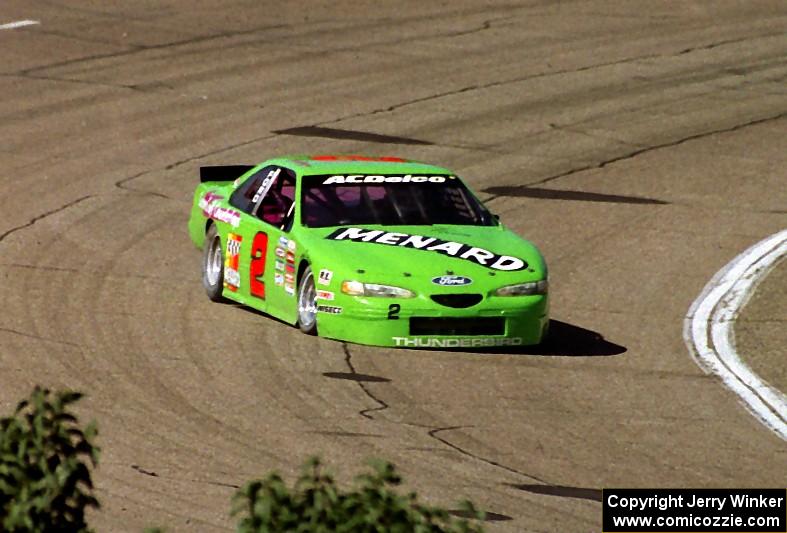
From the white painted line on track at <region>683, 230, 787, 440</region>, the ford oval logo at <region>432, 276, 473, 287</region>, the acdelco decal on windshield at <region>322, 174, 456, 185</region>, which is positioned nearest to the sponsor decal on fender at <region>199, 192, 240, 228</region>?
the acdelco decal on windshield at <region>322, 174, 456, 185</region>

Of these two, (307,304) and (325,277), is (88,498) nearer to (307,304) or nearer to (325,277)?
(325,277)

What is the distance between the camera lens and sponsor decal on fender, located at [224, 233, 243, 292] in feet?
46.6

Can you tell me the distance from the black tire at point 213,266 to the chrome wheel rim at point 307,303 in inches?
58.8

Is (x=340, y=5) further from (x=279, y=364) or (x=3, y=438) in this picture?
(x=3, y=438)

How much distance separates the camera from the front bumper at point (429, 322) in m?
12.5

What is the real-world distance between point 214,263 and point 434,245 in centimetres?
242

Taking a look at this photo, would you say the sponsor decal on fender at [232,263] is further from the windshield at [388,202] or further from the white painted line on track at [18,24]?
the white painted line on track at [18,24]

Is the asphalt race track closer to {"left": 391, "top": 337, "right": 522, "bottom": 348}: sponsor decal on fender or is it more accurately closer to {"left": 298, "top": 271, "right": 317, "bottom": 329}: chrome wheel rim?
{"left": 391, "top": 337, "right": 522, "bottom": 348}: sponsor decal on fender

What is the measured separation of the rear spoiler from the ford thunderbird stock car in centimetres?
39

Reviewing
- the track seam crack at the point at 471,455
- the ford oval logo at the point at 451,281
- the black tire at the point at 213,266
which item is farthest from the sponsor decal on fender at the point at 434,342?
the black tire at the point at 213,266

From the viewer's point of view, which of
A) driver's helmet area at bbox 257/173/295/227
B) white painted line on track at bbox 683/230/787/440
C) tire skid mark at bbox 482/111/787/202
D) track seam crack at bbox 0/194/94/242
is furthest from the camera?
tire skid mark at bbox 482/111/787/202

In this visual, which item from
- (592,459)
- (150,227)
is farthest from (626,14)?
(592,459)

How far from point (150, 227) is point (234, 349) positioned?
491 cm

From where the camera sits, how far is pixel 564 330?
537 inches
